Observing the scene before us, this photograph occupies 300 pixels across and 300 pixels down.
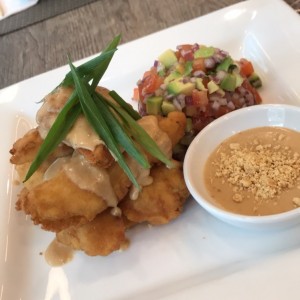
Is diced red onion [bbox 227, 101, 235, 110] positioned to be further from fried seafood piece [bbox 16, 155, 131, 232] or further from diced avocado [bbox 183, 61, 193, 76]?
fried seafood piece [bbox 16, 155, 131, 232]

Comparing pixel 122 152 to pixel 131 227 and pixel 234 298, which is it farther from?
pixel 234 298

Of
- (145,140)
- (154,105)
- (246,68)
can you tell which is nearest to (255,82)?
(246,68)

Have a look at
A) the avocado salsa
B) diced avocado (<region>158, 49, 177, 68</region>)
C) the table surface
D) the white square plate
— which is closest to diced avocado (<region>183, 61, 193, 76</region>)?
the avocado salsa

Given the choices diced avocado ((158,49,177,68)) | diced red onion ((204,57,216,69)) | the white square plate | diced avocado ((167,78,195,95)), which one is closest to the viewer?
the white square plate

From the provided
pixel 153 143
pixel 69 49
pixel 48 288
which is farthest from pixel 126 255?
pixel 69 49

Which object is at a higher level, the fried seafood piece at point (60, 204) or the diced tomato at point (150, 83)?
the fried seafood piece at point (60, 204)

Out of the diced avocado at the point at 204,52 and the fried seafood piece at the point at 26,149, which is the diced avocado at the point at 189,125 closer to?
the diced avocado at the point at 204,52

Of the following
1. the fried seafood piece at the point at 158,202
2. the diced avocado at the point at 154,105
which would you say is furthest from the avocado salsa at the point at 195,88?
the fried seafood piece at the point at 158,202
